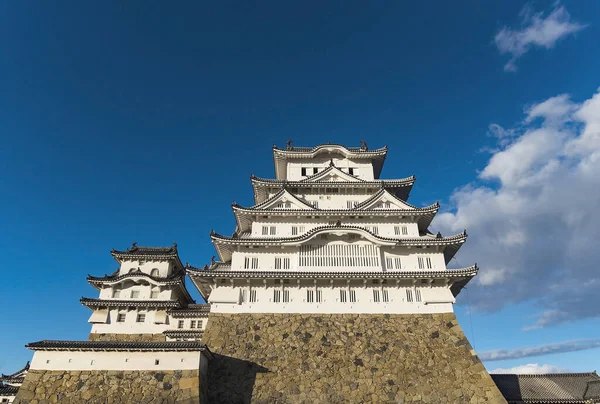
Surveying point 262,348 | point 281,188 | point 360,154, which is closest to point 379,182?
point 360,154

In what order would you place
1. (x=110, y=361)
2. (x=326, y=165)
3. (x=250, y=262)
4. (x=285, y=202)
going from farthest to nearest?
(x=326, y=165) → (x=285, y=202) → (x=250, y=262) → (x=110, y=361)

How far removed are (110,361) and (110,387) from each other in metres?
1.16

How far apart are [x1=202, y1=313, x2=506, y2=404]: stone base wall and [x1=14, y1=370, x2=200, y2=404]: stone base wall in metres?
2.24

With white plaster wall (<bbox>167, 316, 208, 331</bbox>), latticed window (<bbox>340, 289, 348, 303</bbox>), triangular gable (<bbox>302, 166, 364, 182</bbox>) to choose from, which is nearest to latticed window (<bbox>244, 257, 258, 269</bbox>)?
white plaster wall (<bbox>167, 316, 208, 331</bbox>)

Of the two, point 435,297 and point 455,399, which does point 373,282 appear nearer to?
point 435,297

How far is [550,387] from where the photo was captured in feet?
77.9

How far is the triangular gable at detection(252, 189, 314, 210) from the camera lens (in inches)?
1059

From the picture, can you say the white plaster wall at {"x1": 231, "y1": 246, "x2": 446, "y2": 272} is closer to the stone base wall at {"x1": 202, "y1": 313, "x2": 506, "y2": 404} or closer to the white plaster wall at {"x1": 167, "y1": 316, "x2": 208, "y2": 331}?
the stone base wall at {"x1": 202, "y1": 313, "x2": 506, "y2": 404}

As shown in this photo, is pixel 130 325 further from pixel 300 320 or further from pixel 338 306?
pixel 338 306

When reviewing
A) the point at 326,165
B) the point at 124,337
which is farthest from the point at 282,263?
the point at 124,337

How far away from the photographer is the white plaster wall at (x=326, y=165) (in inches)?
1249

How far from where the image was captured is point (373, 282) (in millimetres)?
23047

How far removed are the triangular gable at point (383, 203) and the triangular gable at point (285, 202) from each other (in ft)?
13.2

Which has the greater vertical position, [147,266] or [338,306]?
[147,266]
